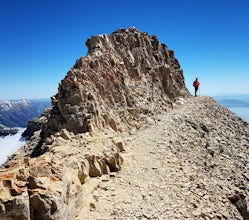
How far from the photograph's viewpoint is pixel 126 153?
19.8 m

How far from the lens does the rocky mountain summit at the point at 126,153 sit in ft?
40.0

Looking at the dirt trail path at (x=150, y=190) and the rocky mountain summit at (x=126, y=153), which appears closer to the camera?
the rocky mountain summit at (x=126, y=153)

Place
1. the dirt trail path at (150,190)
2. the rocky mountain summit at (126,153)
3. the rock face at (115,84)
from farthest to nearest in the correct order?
the rock face at (115,84), the dirt trail path at (150,190), the rocky mountain summit at (126,153)

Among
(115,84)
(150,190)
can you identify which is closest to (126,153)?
(150,190)

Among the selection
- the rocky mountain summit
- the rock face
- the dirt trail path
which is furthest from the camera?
the rock face

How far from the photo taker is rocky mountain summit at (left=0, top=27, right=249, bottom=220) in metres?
12.2

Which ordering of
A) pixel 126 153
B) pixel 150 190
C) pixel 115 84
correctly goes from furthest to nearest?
1. pixel 115 84
2. pixel 126 153
3. pixel 150 190

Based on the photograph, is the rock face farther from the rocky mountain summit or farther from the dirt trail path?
the dirt trail path

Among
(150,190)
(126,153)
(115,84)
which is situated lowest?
(150,190)

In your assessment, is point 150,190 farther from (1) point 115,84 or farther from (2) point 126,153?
(1) point 115,84

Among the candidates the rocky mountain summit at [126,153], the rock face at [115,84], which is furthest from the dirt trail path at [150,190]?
the rock face at [115,84]

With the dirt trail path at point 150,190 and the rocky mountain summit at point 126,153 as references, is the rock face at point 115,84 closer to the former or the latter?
the rocky mountain summit at point 126,153

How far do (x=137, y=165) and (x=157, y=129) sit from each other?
8.03 meters

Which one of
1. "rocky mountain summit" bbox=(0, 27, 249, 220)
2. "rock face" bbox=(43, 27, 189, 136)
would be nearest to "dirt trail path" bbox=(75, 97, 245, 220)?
"rocky mountain summit" bbox=(0, 27, 249, 220)
